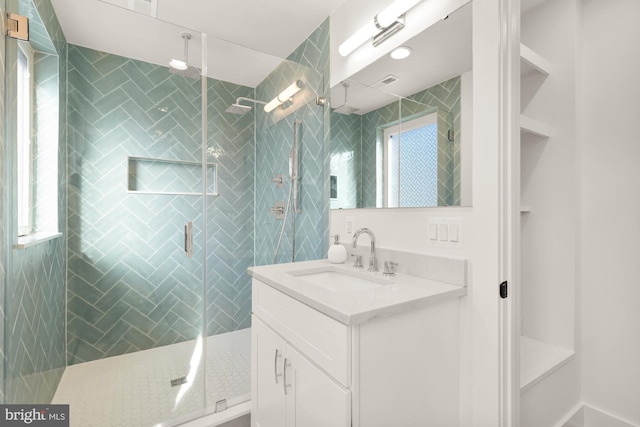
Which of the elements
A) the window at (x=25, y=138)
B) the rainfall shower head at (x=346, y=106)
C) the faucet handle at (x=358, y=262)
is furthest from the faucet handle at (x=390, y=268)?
the window at (x=25, y=138)

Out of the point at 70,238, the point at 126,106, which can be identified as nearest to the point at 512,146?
the point at 126,106

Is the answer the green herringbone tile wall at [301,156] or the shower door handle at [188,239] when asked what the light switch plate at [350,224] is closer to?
the green herringbone tile wall at [301,156]

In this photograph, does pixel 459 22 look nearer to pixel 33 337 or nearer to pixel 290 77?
pixel 290 77

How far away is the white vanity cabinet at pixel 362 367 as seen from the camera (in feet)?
2.84

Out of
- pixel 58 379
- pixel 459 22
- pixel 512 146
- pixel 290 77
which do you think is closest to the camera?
pixel 512 146

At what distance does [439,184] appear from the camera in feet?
4.15

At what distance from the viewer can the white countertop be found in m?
0.87

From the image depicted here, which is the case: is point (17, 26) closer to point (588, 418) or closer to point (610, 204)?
point (610, 204)

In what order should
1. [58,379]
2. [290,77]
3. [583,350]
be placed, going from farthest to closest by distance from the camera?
[290,77] → [58,379] → [583,350]

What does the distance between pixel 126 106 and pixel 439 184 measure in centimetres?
183

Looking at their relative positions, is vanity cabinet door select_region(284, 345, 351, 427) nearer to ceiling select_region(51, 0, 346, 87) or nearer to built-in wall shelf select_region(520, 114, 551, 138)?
built-in wall shelf select_region(520, 114, 551, 138)

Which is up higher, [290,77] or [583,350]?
[290,77]

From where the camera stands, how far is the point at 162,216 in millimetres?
1877

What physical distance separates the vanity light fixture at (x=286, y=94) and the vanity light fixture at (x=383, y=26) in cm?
48
